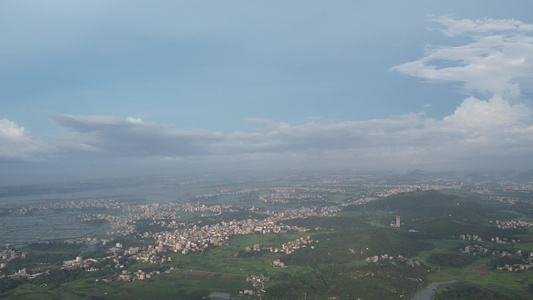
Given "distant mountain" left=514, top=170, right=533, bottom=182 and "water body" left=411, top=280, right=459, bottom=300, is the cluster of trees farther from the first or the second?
"distant mountain" left=514, top=170, right=533, bottom=182

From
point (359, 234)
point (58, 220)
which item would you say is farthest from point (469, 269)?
point (58, 220)

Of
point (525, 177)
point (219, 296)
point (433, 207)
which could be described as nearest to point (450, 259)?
point (219, 296)

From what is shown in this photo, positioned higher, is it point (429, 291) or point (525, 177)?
point (525, 177)

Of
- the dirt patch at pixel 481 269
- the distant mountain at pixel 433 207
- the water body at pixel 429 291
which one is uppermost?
the distant mountain at pixel 433 207

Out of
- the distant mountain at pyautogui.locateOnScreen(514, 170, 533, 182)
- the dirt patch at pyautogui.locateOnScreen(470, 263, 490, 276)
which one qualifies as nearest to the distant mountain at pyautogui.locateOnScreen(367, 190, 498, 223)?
the dirt patch at pyautogui.locateOnScreen(470, 263, 490, 276)

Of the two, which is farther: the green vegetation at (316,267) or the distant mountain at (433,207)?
the distant mountain at (433,207)

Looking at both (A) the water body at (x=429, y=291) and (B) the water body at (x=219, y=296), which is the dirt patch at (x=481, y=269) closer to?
(A) the water body at (x=429, y=291)

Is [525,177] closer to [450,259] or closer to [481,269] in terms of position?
[450,259]

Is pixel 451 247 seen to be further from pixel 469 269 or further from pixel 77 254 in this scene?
pixel 77 254

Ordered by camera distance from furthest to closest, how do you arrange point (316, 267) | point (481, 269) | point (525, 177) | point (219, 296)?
point (525, 177)
point (316, 267)
point (481, 269)
point (219, 296)

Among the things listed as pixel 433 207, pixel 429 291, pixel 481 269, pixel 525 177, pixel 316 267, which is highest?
pixel 433 207

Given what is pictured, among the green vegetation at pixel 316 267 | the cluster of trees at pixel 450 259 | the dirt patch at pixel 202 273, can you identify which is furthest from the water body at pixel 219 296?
the cluster of trees at pixel 450 259
